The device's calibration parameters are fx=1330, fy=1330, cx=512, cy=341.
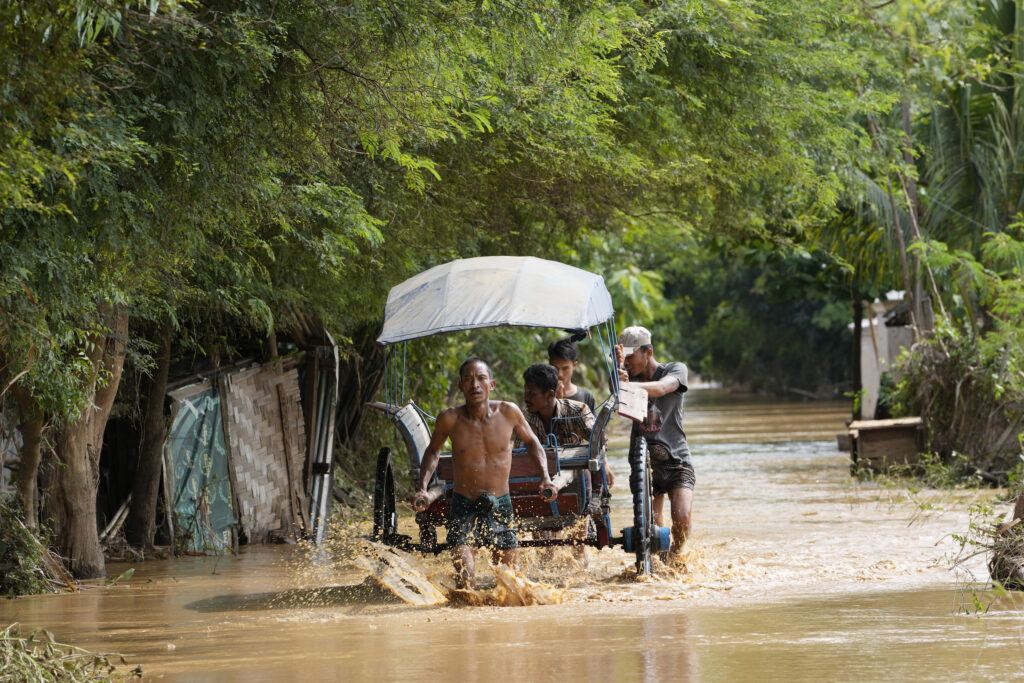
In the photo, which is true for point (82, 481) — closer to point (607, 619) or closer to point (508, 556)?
point (508, 556)

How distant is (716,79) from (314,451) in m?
5.39

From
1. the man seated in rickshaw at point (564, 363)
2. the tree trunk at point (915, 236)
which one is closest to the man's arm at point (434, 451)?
the man seated in rickshaw at point (564, 363)

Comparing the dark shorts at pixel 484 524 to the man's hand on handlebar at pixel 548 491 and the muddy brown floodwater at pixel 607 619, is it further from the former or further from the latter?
the muddy brown floodwater at pixel 607 619

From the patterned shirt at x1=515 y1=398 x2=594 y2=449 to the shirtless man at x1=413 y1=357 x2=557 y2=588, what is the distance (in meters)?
1.24

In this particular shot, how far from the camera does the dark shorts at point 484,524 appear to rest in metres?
8.32

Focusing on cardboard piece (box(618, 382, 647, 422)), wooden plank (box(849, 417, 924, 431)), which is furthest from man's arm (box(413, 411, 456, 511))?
wooden plank (box(849, 417, 924, 431))

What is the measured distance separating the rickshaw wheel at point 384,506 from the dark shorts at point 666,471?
1.89 meters

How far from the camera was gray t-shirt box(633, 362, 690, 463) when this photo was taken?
9586mm

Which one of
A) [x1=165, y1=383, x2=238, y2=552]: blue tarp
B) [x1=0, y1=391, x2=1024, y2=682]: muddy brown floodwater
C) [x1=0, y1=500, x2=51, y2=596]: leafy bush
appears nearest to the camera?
[x1=0, y1=391, x2=1024, y2=682]: muddy brown floodwater

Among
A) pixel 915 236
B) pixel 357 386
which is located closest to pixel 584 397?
pixel 357 386

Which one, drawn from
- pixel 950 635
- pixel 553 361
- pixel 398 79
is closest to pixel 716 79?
pixel 553 361

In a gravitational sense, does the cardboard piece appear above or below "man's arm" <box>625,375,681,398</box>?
below

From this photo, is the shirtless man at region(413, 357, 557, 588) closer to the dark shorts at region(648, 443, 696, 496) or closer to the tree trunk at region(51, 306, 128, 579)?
the dark shorts at region(648, 443, 696, 496)

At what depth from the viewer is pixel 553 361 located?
32.7 ft
